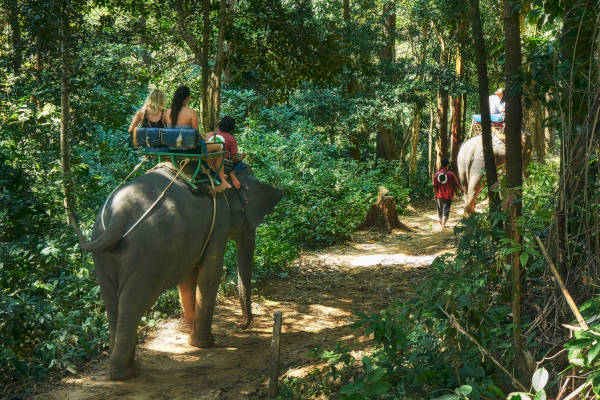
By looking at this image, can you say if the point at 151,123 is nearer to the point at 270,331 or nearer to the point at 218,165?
the point at 218,165

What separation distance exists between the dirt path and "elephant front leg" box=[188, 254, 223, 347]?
5.1 inches

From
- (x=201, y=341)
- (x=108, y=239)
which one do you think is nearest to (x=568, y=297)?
(x=108, y=239)

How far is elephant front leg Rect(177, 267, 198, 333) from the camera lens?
5.61m

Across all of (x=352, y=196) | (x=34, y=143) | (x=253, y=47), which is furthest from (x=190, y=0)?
(x=352, y=196)

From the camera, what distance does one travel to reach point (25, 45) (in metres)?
6.92

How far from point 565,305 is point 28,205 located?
6.17 m

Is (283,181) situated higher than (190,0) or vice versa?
(190,0)

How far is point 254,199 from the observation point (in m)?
5.95

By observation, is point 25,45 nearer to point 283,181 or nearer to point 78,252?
point 78,252

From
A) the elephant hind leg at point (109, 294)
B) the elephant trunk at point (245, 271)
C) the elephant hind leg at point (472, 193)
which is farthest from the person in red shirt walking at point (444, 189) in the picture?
the elephant hind leg at point (109, 294)

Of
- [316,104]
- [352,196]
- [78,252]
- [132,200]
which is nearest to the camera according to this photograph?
[132,200]

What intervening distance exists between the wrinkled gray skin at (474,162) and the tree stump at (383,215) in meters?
1.58

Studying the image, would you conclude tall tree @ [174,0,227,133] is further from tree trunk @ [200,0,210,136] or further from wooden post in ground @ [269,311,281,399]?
wooden post in ground @ [269,311,281,399]

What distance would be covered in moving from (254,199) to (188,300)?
1368 millimetres
